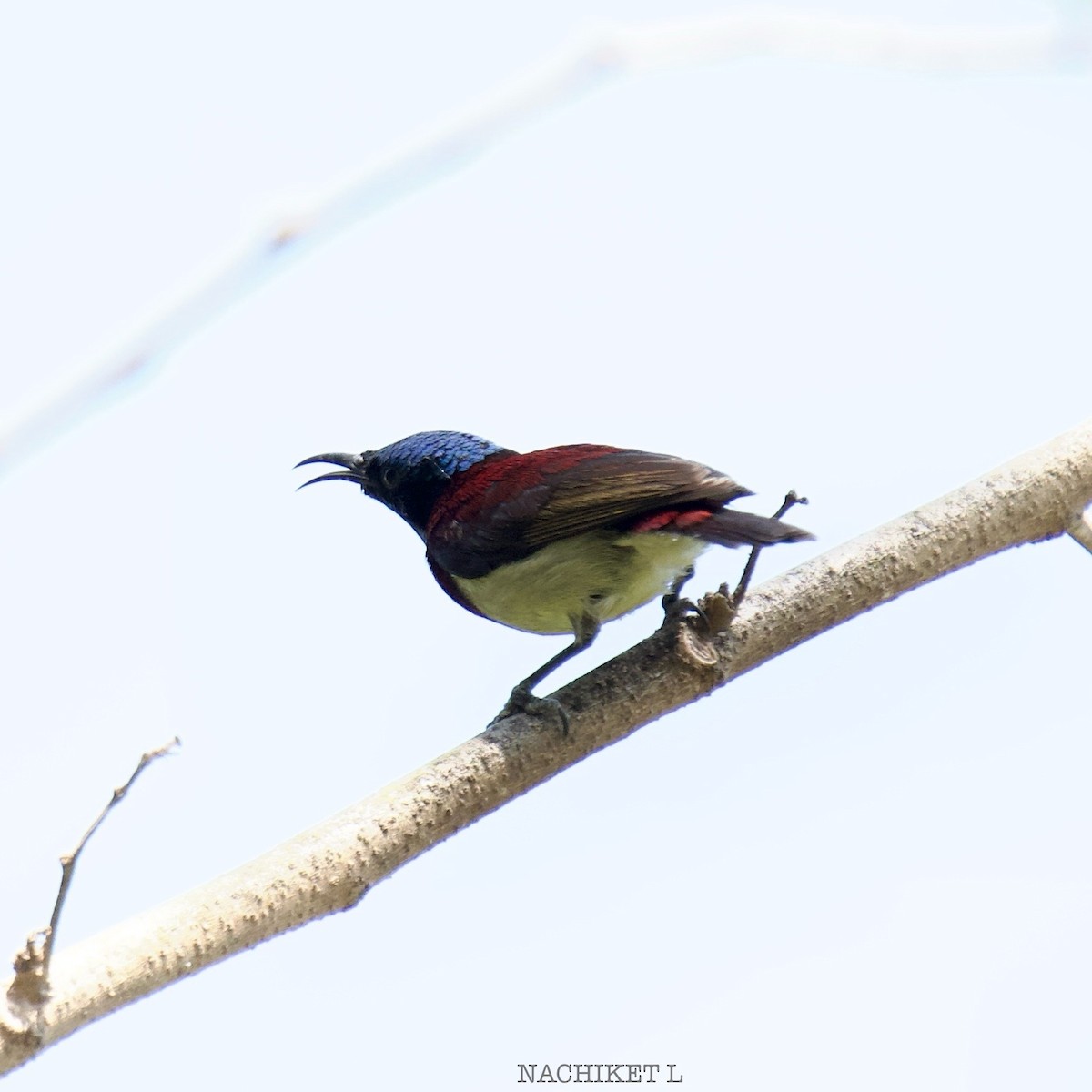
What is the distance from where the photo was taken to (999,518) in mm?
3625

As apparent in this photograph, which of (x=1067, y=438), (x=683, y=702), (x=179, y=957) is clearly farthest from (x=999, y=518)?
(x=179, y=957)

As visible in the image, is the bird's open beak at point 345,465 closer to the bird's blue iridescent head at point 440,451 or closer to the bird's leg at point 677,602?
the bird's blue iridescent head at point 440,451

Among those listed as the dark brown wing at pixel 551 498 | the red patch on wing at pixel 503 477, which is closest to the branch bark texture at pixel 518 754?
the dark brown wing at pixel 551 498

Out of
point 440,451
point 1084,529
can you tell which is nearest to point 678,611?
point 1084,529

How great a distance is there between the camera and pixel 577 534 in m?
4.41

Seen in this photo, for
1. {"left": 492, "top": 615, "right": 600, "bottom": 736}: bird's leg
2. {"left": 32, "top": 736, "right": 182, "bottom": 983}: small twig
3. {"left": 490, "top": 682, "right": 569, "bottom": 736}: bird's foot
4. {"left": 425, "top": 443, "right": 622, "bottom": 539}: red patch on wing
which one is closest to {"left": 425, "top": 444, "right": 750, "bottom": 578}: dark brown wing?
{"left": 425, "top": 443, "right": 622, "bottom": 539}: red patch on wing

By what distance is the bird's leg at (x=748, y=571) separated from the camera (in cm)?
347

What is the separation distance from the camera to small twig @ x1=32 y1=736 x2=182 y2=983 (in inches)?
91.0

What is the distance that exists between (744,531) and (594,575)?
77 cm

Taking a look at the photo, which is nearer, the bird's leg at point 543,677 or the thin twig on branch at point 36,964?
the thin twig on branch at point 36,964

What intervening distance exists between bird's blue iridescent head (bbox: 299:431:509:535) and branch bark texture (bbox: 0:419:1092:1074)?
79.4 inches

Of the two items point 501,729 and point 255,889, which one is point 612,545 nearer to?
point 501,729

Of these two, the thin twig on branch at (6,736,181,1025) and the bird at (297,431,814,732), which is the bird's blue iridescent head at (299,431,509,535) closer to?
the bird at (297,431,814,732)

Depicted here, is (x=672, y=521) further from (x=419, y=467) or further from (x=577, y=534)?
A: (x=419, y=467)
